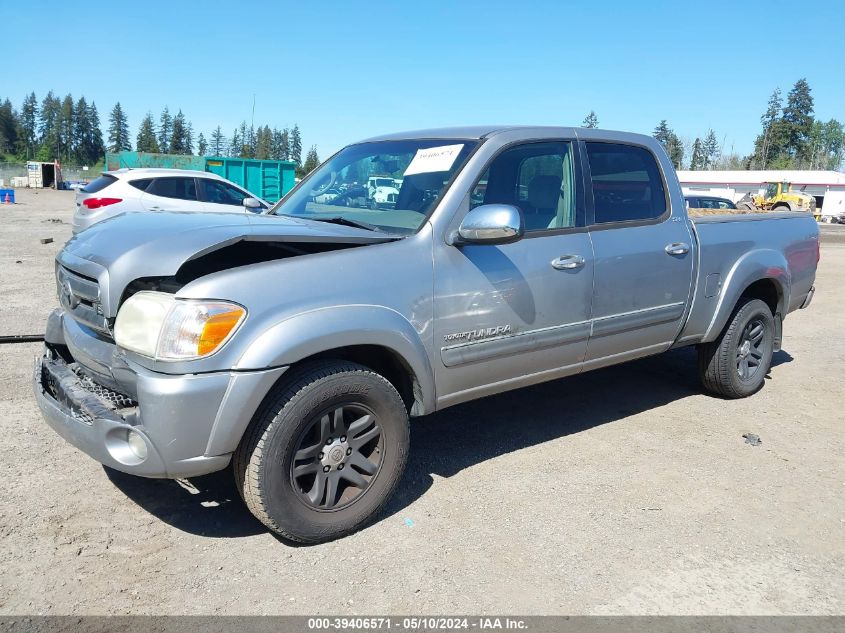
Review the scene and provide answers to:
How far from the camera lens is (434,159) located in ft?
12.6

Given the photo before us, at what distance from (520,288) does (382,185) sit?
3.36 ft

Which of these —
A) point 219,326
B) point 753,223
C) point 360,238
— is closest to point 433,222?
point 360,238

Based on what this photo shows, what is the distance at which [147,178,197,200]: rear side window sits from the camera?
12.2 metres

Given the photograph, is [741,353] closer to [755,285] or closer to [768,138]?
[755,285]

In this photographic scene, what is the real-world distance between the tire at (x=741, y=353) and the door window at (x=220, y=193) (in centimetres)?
938

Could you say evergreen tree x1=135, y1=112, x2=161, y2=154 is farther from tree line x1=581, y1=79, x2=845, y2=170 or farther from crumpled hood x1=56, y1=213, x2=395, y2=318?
crumpled hood x1=56, y1=213, x2=395, y2=318

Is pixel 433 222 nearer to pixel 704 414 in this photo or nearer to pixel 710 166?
pixel 704 414

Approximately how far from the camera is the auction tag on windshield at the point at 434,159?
12.4ft

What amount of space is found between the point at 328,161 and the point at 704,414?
3346 mm

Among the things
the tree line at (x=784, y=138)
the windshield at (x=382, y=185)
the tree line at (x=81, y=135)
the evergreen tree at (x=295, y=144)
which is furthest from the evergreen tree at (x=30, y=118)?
the windshield at (x=382, y=185)

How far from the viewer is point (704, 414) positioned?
516cm

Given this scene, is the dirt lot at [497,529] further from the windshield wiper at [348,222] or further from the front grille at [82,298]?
the windshield wiper at [348,222]

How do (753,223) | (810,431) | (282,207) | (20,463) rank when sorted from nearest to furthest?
(20,463) < (282,207) < (810,431) < (753,223)

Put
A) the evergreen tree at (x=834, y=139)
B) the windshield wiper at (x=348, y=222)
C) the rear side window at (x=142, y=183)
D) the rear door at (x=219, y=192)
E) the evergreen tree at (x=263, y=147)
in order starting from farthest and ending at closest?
the evergreen tree at (x=834, y=139), the evergreen tree at (x=263, y=147), the rear door at (x=219, y=192), the rear side window at (x=142, y=183), the windshield wiper at (x=348, y=222)
